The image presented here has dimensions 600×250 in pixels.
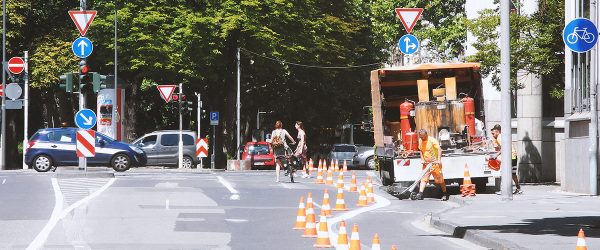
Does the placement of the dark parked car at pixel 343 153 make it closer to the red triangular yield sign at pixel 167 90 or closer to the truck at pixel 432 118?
the red triangular yield sign at pixel 167 90

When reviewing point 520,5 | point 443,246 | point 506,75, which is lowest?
point 443,246

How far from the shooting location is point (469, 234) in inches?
669

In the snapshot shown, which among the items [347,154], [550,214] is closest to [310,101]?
[347,154]

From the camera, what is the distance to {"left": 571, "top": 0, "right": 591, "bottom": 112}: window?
96.6ft

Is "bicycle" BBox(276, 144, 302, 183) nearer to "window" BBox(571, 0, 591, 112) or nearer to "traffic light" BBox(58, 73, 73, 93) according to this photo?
"traffic light" BBox(58, 73, 73, 93)

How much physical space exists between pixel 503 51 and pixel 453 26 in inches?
1268

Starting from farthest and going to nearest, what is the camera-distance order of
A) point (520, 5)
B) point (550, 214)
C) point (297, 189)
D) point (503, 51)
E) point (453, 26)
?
point (453, 26) < point (520, 5) < point (297, 189) < point (503, 51) < point (550, 214)

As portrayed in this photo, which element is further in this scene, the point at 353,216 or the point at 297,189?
the point at 297,189

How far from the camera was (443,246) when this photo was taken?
15898 millimetres

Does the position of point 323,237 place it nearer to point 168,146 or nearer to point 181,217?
point 181,217

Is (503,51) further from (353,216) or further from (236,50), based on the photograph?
(236,50)

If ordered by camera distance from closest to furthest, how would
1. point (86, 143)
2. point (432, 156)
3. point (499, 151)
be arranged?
point (432, 156), point (499, 151), point (86, 143)

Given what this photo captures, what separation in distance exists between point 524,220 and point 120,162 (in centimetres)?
2622

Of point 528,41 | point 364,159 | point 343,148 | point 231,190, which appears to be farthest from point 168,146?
point 231,190
